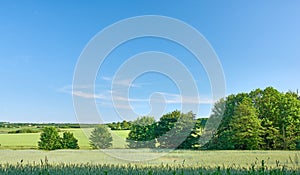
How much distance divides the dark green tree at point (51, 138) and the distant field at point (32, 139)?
22.1 inches

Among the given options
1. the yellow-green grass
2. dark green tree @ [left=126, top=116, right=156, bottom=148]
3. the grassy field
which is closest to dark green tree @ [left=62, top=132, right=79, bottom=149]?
dark green tree @ [left=126, top=116, right=156, bottom=148]

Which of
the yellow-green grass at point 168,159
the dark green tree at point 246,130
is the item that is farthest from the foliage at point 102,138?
the dark green tree at point 246,130

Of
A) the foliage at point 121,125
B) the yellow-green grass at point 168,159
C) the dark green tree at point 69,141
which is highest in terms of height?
Answer: the foliage at point 121,125

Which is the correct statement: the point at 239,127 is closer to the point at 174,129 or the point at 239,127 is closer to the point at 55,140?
the point at 174,129

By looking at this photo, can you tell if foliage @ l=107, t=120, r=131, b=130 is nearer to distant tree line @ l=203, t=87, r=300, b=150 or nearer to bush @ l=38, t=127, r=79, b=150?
bush @ l=38, t=127, r=79, b=150

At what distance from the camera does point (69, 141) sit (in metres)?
33.1

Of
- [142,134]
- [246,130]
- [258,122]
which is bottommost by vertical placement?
[142,134]

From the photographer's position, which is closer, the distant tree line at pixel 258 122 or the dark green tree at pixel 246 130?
the dark green tree at pixel 246 130

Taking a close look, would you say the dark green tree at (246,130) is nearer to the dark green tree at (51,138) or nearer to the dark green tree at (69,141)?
the dark green tree at (69,141)

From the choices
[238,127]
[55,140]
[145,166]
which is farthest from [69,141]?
[145,166]

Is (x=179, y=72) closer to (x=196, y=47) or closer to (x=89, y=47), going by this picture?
(x=196, y=47)

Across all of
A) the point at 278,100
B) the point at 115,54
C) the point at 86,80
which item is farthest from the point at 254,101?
the point at 86,80

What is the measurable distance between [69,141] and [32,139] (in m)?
3.11

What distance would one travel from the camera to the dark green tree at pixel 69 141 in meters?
32.6
